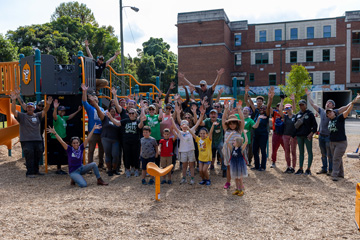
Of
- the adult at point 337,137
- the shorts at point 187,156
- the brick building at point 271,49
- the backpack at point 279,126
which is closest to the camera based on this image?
the shorts at point 187,156

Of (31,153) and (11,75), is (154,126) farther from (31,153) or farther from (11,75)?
(11,75)

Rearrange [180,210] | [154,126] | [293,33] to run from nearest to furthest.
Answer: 1. [180,210]
2. [154,126]
3. [293,33]

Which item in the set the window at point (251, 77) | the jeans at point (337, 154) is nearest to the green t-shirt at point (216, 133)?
the jeans at point (337, 154)

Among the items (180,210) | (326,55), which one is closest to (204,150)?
(180,210)

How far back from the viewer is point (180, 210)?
5.53 m

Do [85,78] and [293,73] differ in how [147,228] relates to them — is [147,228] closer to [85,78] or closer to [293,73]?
[85,78]

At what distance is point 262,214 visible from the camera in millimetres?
5320

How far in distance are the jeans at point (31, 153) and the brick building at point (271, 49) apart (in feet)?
117

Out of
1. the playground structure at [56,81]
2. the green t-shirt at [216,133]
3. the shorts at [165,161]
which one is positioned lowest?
the shorts at [165,161]

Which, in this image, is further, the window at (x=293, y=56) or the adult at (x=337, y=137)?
the window at (x=293, y=56)

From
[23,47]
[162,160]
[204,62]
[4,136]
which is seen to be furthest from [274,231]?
[204,62]

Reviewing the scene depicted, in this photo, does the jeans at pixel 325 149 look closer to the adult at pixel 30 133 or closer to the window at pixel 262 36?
the adult at pixel 30 133

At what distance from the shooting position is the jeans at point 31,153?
8086mm

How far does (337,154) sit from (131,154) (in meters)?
4.95
